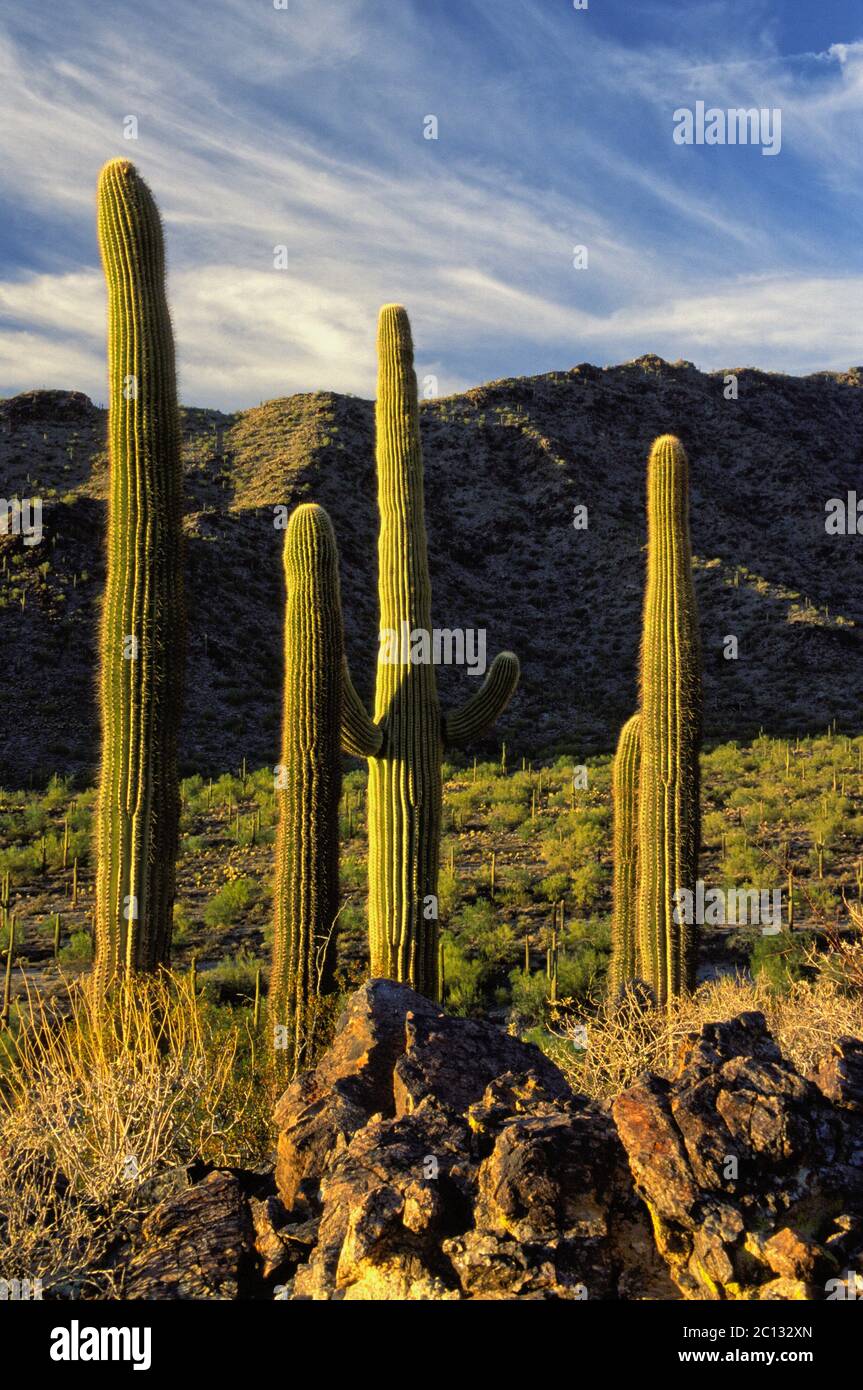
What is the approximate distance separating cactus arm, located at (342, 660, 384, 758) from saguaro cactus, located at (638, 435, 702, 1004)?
7.92 ft

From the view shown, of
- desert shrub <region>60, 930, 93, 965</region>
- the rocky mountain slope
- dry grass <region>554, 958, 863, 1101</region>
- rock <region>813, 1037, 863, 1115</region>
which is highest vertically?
the rocky mountain slope

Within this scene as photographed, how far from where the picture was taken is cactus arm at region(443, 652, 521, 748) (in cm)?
1012

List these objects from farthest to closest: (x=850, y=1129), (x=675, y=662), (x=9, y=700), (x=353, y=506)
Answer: (x=353, y=506) → (x=9, y=700) → (x=675, y=662) → (x=850, y=1129)

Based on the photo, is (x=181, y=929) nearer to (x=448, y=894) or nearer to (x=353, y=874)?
(x=353, y=874)

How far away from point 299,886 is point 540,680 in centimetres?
2931

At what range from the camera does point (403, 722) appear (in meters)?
9.59

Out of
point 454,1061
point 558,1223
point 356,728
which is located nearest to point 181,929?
point 356,728

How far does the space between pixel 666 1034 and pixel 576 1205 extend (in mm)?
3027

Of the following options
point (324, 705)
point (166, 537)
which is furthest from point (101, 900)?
point (166, 537)

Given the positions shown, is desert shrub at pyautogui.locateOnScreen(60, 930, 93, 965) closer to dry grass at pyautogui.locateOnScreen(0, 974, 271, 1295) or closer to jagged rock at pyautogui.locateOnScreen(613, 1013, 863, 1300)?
dry grass at pyautogui.locateOnScreen(0, 974, 271, 1295)

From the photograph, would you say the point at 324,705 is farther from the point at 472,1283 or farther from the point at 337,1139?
the point at 472,1283

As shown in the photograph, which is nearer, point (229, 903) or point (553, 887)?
point (229, 903)

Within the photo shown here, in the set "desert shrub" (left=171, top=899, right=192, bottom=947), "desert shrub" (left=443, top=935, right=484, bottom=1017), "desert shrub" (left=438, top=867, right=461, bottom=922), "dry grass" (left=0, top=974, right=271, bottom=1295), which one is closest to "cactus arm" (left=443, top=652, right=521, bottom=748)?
"desert shrub" (left=443, top=935, right=484, bottom=1017)

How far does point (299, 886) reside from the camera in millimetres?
8180
